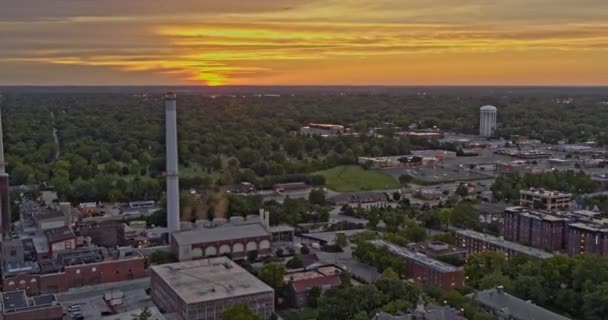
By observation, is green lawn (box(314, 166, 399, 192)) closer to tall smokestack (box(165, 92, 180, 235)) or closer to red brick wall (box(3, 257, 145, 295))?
tall smokestack (box(165, 92, 180, 235))

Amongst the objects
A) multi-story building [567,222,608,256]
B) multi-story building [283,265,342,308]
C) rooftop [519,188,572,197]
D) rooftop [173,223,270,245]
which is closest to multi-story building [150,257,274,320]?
multi-story building [283,265,342,308]

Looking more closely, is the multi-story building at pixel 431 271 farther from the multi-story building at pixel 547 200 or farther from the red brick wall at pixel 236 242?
the multi-story building at pixel 547 200

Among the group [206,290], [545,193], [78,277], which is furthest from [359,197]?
[206,290]

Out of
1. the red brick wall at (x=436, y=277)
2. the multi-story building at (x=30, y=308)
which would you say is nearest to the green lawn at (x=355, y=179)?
the red brick wall at (x=436, y=277)

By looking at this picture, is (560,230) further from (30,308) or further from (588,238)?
(30,308)

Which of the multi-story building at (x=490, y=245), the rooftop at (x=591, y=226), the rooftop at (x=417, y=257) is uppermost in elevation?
the rooftop at (x=591, y=226)
